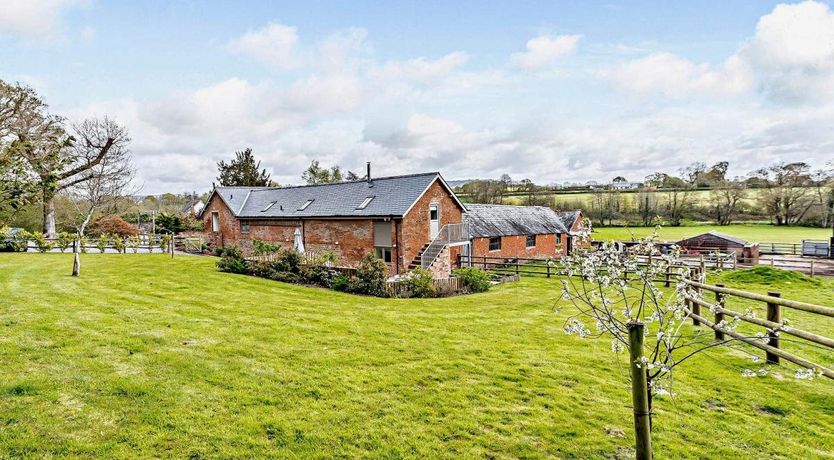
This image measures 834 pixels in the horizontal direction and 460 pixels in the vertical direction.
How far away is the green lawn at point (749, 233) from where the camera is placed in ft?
145

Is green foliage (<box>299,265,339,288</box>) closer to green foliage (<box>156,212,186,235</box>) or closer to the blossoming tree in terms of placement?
the blossoming tree

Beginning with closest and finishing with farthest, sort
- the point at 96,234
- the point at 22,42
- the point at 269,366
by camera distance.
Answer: the point at 269,366 → the point at 22,42 → the point at 96,234

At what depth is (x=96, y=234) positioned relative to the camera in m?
37.2

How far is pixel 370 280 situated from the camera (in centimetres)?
1539

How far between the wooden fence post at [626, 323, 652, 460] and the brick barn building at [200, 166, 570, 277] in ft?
58.7

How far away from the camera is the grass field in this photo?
4395mm

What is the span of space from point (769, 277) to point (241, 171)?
52.8 metres

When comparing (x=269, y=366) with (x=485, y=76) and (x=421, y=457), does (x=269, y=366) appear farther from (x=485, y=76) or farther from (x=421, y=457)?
(x=485, y=76)

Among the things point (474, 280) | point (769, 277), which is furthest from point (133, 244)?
point (769, 277)

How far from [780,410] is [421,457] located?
5.14 metres

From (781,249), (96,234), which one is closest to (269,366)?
(96,234)

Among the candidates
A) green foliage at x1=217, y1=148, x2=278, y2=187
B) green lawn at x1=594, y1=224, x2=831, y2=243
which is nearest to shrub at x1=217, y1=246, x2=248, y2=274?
green lawn at x1=594, y1=224, x2=831, y2=243

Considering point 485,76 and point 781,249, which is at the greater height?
point 485,76

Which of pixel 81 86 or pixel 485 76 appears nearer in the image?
pixel 81 86
